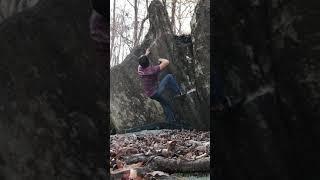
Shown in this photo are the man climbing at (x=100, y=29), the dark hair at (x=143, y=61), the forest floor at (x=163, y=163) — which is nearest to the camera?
the man climbing at (x=100, y=29)

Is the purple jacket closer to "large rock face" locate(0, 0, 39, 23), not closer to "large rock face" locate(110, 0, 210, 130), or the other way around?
"large rock face" locate(110, 0, 210, 130)

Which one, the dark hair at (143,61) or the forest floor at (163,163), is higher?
the dark hair at (143,61)

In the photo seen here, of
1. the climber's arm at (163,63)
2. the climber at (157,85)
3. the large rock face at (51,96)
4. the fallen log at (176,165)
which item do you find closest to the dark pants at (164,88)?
the climber at (157,85)

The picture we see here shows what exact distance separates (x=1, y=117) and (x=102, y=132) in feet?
1.21

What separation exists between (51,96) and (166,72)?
543cm

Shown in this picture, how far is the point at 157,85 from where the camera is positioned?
6957 millimetres

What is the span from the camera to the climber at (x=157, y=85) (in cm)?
687

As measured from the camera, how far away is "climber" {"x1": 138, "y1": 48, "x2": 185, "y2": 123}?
6871mm

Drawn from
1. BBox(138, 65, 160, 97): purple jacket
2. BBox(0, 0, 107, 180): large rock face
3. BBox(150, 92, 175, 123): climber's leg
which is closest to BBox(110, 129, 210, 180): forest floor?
BBox(0, 0, 107, 180): large rock face
